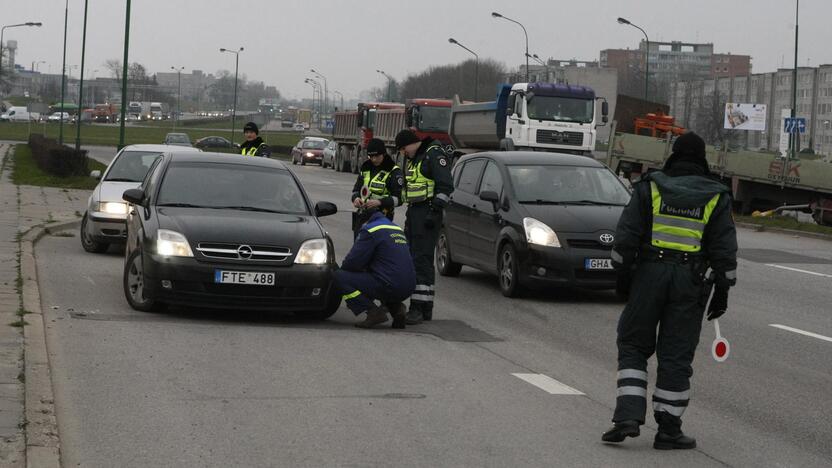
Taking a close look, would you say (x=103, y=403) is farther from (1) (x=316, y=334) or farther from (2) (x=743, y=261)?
(2) (x=743, y=261)

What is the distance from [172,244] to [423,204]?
93.6 inches

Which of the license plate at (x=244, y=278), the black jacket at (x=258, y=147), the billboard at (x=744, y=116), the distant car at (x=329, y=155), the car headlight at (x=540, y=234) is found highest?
the billboard at (x=744, y=116)

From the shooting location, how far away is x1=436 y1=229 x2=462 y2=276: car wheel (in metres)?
16.1

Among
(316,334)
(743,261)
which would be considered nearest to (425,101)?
(743,261)

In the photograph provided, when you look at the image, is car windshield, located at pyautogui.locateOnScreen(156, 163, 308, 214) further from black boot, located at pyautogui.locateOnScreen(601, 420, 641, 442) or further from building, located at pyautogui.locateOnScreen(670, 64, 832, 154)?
building, located at pyautogui.locateOnScreen(670, 64, 832, 154)

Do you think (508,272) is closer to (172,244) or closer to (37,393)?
(172,244)

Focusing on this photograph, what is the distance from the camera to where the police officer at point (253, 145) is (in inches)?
694

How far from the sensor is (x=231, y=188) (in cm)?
1237

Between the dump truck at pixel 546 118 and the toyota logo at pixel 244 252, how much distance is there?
984 inches

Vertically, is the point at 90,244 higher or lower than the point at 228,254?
lower

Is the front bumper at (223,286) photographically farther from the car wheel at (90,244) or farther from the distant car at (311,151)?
the distant car at (311,151)

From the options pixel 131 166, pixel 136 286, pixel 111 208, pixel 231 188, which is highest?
pixel 131 166

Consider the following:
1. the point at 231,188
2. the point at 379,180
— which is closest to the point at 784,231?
the point at 379,180

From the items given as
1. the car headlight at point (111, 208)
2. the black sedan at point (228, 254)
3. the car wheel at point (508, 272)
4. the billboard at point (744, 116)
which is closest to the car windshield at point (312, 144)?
the billboard at point (744, 116)
